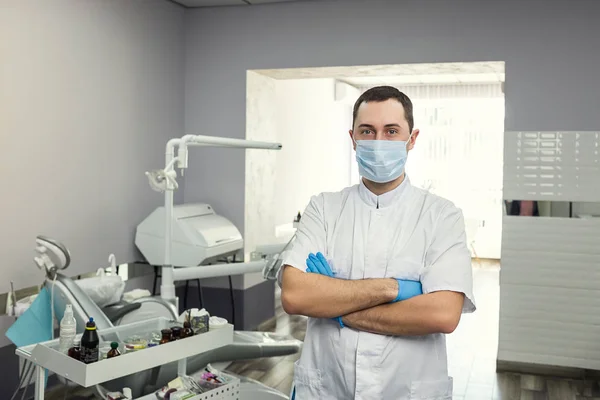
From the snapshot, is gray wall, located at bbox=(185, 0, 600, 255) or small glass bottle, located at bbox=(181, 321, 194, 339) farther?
gray wall, located at bbox=(185, 0, 600, 255)

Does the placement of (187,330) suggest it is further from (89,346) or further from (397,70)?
(397,70)

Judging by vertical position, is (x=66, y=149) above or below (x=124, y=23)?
below

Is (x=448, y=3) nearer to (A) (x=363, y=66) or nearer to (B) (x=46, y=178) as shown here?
(A) (x=363, y=66)

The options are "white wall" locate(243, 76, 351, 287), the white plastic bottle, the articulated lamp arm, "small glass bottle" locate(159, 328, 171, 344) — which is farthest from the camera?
"white wall" locate(243, 76, 351, 287)

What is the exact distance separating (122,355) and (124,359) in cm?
1

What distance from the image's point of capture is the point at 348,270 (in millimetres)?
1643

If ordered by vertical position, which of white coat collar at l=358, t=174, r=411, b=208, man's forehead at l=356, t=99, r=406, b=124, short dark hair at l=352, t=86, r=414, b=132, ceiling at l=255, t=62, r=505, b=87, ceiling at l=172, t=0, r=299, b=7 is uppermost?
ceiling at l=172, t=0, r=299, b=7

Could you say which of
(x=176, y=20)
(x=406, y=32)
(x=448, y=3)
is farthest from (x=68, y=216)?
(x=448, y=3)

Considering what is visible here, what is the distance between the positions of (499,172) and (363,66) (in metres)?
5.28

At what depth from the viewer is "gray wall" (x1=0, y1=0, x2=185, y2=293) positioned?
311 cm

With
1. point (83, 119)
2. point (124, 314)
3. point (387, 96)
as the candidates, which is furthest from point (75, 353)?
point (83, 119)

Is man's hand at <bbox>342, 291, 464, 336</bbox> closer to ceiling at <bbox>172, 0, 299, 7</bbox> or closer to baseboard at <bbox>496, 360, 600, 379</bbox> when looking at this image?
baseboard at <bbox>496, 360, 600, 379</bbox>

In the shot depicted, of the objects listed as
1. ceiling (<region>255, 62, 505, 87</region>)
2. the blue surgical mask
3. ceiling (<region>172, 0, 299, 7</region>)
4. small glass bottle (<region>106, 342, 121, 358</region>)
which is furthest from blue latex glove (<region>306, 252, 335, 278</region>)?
ceiling (<region>172, 0, 299, 7</region>)

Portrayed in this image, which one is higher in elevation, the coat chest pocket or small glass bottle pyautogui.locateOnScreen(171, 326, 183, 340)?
the coat chest pocket
